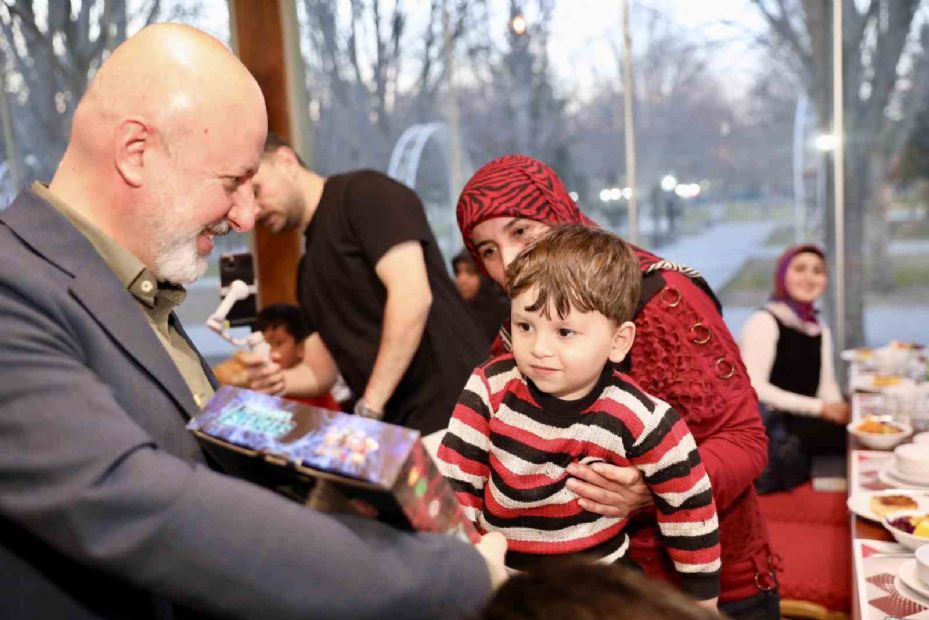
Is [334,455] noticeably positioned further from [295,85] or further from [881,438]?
[295,85]

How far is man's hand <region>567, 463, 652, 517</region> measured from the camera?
52.9 inches

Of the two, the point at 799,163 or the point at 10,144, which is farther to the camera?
the point at 10,144

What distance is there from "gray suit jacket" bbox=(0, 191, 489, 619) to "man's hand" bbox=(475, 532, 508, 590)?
0.03 metres

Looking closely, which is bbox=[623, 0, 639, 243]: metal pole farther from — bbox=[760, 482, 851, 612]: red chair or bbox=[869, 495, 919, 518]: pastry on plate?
bbox=[869, 495, 919, 518]: pastry on plate

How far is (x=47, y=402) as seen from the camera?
822mm

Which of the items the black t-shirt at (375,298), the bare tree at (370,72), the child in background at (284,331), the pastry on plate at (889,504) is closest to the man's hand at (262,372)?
the black t-shirt at (375,298)

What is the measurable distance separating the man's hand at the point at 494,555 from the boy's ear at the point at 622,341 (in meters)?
0.48

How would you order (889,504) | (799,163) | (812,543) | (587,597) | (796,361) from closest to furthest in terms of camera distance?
1. (587,597)
2. (889,504)
3. (812,543)
4. (796,361)
5. (799,163)

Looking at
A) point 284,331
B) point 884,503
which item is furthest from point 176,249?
point 284,331

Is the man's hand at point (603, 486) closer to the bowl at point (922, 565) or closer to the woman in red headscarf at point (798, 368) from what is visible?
the bowl at point (922, 565)

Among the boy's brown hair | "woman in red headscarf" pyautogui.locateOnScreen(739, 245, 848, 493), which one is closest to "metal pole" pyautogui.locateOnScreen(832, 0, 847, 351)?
"woman in red headscarf" pyautogui.locateOnScreen(739, 245, 848, 493)

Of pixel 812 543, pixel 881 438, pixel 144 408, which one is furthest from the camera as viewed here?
pixel 812 543

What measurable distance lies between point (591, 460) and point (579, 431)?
0.16 feet

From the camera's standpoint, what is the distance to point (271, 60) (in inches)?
230
